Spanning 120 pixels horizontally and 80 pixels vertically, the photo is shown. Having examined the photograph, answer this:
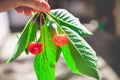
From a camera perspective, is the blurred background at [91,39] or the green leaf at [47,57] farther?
the blurred background at [91,39]

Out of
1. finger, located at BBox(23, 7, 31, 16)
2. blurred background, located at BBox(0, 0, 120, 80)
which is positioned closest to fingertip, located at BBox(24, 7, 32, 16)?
finger, located at BBox(23, 7, 31, 16)

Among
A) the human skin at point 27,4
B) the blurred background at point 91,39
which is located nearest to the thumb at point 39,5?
the human skin at point 27,4

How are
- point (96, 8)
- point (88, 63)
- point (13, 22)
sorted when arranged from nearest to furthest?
point (88, 63) → point (96, 8) → point (13, 22)

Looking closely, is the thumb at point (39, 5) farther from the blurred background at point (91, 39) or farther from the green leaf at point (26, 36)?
the blurred background at point (91, 39)

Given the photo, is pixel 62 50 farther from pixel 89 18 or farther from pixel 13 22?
pixel 13 22

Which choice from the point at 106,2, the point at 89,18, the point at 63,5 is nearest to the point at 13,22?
the point at 63,5

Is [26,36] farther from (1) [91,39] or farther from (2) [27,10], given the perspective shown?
(1) [91,39]
